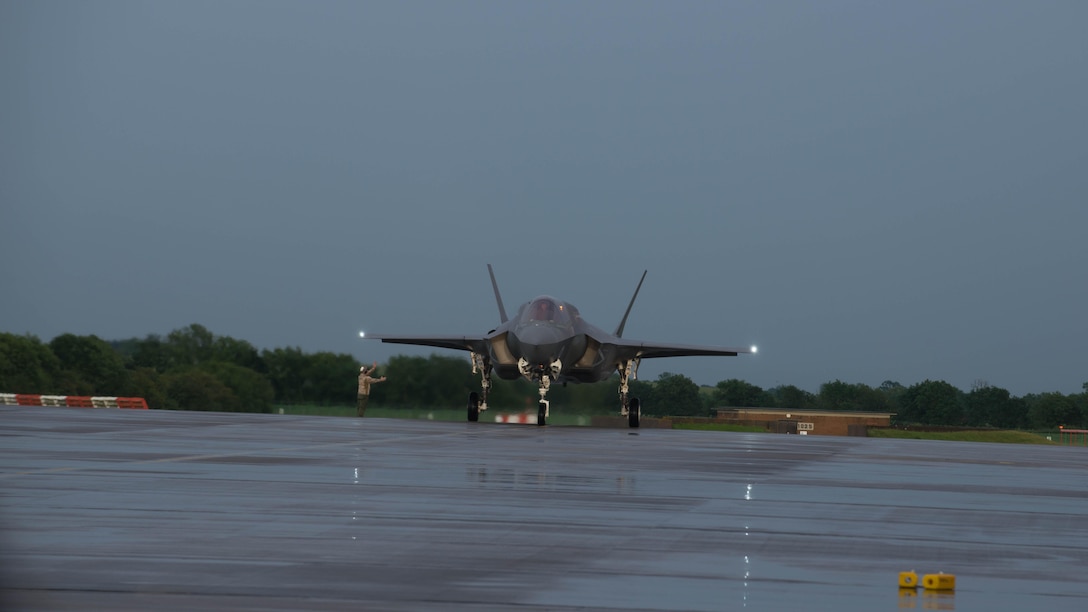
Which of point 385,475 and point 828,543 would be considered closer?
point 828,543

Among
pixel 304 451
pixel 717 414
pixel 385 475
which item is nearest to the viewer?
pixel 385 475

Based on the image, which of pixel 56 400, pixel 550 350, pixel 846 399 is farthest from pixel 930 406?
pixel 56 400

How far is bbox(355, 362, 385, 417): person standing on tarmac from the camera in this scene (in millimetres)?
36531

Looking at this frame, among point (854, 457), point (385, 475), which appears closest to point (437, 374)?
point (854, 457)

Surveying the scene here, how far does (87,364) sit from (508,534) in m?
81.4

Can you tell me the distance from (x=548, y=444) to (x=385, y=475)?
8.49 meters

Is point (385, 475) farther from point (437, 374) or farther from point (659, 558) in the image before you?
point (437, 374)

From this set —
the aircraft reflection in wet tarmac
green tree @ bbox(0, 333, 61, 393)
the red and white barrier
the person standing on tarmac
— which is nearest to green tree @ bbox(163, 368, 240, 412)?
the person standing on tarmac

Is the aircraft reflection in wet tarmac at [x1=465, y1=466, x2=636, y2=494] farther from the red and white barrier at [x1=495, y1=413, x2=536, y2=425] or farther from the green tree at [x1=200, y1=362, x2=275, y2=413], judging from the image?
the green tree at [x1=200, y1=362, x2=275, y2=413]

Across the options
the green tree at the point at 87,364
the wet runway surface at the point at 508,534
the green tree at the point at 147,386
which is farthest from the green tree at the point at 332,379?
the green tree at the point at 87,364

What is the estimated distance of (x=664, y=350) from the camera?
118ft

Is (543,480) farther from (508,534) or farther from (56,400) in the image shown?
(56,400)

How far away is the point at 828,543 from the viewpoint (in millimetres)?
7688

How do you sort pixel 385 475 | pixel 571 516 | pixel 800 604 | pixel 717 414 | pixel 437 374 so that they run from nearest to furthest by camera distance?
pixel 800 604, pixel 571 516, pixel 385 475, pixel 437 374, pixel 717 414
